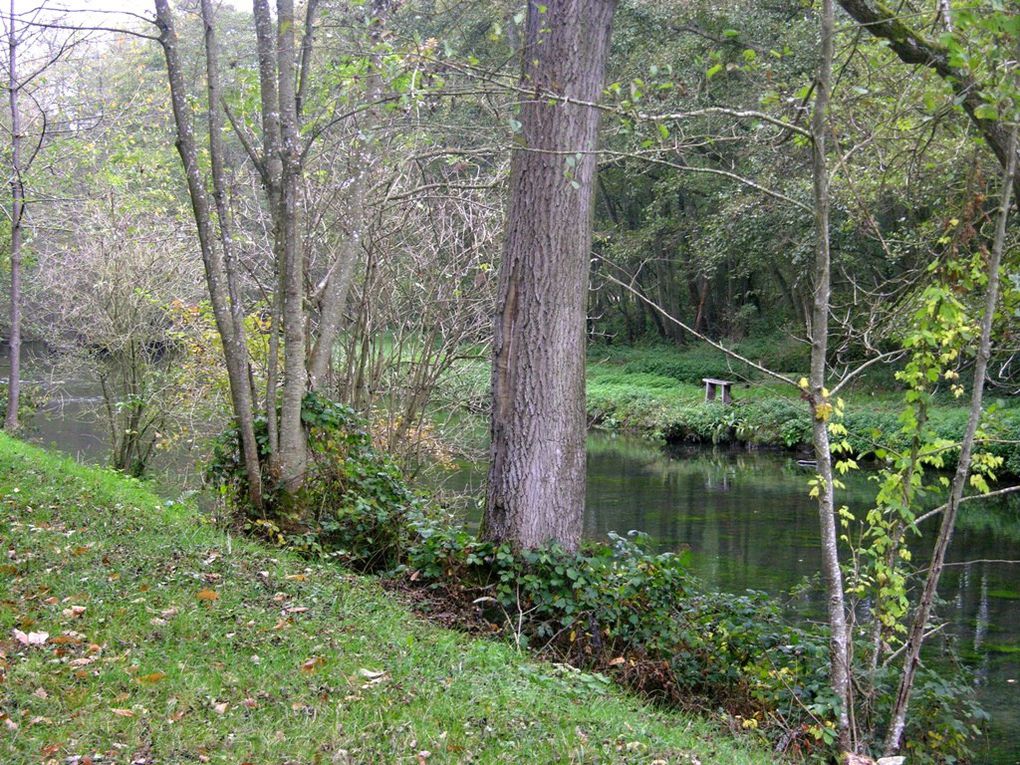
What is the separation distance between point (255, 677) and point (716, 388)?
26.3m

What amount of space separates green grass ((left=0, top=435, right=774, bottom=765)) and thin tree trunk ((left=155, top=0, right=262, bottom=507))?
1.41m

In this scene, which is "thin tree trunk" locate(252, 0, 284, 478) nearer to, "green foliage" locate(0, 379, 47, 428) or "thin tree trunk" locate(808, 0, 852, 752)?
"thin tree trunk" locate(808, 0, 852, 752)

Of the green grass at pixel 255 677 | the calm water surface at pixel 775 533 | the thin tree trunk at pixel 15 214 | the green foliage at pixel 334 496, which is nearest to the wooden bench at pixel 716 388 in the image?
the calm water surface at pixel 775 533

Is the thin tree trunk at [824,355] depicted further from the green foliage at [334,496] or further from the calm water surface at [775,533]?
the green foliage at [334,496]

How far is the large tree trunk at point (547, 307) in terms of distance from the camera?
295 inches

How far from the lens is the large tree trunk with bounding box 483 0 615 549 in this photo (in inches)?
295

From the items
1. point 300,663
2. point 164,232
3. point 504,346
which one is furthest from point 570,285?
point 164,232

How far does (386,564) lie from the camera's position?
333 inches

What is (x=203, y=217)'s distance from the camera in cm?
841

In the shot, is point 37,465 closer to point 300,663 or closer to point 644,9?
point 300,663

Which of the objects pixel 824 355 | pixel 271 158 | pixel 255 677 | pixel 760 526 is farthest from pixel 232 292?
pixel 760 526

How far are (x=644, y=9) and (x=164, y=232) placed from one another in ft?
49.8

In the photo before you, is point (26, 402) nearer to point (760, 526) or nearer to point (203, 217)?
point (203, 217)

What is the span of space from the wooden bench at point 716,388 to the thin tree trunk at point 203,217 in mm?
20632
